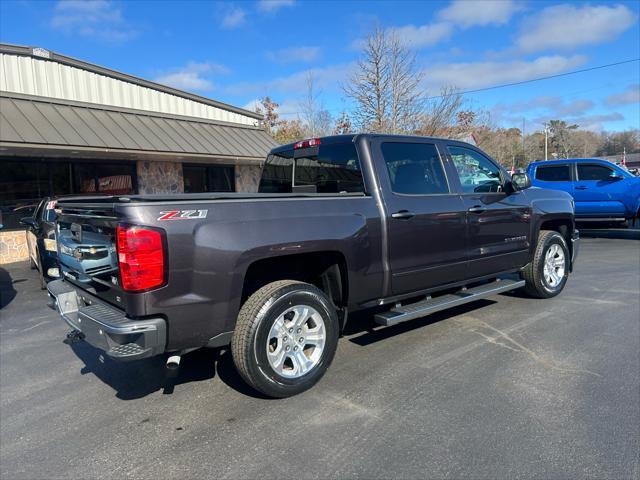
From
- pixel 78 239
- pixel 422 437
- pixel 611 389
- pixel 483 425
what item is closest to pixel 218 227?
pixel 78 239

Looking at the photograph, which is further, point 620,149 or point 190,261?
point 620,149

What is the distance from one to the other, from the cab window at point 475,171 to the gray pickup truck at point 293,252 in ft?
0.06

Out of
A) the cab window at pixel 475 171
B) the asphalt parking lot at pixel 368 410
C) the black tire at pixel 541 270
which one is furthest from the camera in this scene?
the black tire at pixel 541 270

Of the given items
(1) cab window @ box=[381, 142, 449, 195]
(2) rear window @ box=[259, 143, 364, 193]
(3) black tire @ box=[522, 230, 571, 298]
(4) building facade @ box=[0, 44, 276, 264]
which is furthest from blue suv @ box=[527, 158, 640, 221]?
(2) rear window @ box=[259, 143, 364, 193]

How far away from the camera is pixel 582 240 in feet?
40.8

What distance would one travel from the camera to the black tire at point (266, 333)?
3.21m

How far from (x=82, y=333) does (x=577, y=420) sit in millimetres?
3479

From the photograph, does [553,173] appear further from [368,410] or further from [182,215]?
[182,215]

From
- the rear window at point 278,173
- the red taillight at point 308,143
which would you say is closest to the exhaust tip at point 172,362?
the rear window at point 278,173

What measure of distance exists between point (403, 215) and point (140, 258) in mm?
2297

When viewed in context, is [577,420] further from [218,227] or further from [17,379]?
[17,379]

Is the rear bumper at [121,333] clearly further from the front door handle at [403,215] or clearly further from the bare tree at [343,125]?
the bare tree at [343,125]

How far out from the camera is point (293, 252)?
3.42 metres

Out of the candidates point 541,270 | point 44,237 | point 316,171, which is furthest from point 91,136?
point 541,270
